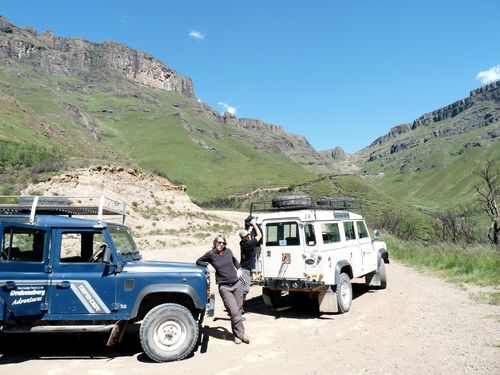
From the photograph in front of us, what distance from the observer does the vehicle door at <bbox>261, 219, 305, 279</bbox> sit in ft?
29.6

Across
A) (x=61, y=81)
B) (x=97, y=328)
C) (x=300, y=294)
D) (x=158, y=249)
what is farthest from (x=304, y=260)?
(x=61, y=81)

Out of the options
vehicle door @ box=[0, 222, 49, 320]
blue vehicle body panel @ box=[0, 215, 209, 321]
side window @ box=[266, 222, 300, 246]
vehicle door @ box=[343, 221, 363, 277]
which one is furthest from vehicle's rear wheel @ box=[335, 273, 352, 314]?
vehicle door @ box=[0, 222, 49, 320]

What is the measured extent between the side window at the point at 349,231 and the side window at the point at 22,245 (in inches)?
273

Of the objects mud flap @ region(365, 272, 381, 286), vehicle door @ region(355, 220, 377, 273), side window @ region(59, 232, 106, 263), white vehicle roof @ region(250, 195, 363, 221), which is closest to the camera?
side window @ region(59, 232, 106, 263)

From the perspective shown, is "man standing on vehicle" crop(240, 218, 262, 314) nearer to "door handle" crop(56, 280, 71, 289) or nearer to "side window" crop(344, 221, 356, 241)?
"side window" crop(344, 221, 356, 241)

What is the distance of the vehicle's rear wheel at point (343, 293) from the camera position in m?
9.09

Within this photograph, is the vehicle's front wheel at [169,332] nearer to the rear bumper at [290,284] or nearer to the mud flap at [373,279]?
the rear bumper at [290,284]

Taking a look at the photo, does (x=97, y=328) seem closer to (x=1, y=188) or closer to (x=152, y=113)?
(x=1, y=188)

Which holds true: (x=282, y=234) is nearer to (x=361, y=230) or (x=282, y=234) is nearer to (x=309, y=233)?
(x=309, y=233)

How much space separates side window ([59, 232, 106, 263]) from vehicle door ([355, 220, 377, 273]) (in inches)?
274

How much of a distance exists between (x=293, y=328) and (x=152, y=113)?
15810cm

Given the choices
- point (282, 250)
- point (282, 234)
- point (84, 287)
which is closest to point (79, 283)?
point (84, 287)

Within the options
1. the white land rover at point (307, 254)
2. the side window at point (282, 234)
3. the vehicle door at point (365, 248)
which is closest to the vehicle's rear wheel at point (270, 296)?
the white land rover at point (307, 254)

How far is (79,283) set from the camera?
249 inches
